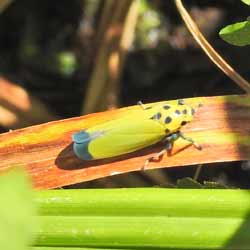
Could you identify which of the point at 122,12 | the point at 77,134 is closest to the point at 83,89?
the point at 122,12

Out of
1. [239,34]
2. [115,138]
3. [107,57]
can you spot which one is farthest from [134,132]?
[107,57]

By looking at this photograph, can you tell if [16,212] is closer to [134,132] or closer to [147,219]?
[147,219]

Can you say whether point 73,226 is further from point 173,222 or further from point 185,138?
point 185,138

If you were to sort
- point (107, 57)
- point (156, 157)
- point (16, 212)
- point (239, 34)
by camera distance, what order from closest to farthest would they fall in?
1. point (16, 212)
2. point (239, 34)
3. point (156, 157)
4. point (107, 57)

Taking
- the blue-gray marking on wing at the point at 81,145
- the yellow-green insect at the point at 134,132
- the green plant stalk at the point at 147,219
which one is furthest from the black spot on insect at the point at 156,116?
the green plant stalk at the point at 147,219

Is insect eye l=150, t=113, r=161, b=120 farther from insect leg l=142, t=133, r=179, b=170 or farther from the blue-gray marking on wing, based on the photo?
the blue-gray marking on wing
